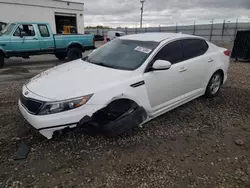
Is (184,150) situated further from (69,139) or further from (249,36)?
(249,36)

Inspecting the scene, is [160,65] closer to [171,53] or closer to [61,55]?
[171,53]

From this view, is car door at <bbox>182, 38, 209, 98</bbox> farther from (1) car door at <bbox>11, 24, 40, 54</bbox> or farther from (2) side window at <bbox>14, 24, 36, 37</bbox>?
(2) side window at <bbox>14, 24, 36, 37</bbox>

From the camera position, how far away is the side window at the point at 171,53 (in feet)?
11.0

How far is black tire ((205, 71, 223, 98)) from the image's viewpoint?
443 centimetres

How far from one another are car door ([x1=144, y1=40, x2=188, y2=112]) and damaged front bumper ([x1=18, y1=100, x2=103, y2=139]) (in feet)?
3.53

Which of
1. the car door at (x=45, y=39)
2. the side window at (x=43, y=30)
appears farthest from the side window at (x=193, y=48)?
the side window at (x=43, y=30)

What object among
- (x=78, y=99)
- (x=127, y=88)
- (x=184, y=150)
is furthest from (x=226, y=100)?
(x=78, y=99)

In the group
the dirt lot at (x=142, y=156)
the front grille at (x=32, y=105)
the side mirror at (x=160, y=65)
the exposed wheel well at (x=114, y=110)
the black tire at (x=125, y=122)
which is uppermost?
the side mirror at (x=160, y=65)

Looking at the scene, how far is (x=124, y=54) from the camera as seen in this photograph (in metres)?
3.45

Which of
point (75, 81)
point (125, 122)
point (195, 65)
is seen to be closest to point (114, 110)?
point (125, 122)

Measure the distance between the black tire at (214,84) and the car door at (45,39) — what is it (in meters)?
7.78

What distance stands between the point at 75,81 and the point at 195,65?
2398mm

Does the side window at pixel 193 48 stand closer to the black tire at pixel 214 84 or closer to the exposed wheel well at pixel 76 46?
the black tire at pixel 214 84

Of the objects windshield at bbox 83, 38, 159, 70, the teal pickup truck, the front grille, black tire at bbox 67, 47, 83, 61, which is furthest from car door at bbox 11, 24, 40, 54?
the front grille
